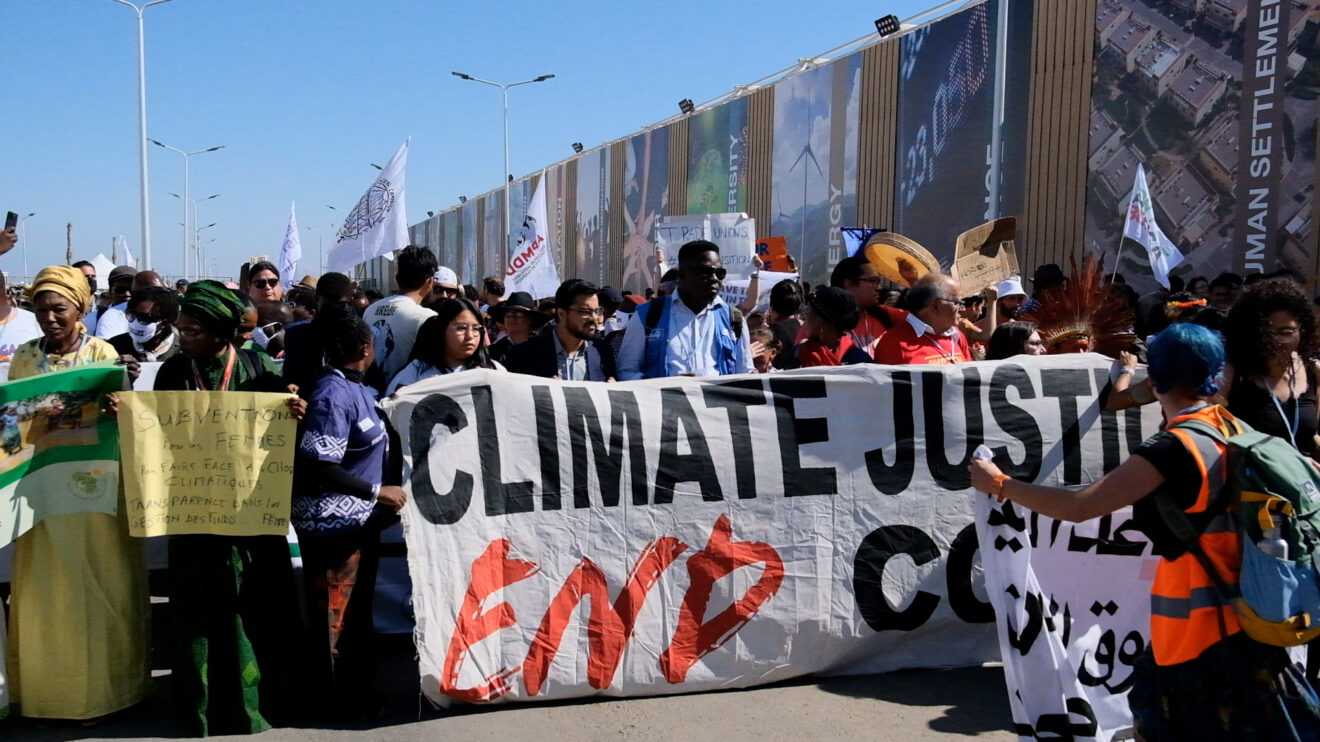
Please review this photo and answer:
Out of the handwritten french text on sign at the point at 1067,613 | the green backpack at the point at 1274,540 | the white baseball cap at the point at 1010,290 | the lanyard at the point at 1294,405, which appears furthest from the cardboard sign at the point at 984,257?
the green backpack at the point at 1274,540

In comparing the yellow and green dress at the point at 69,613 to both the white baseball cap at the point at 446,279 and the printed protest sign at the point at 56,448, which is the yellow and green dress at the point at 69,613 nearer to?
the printed protest sign at the point at 56,448

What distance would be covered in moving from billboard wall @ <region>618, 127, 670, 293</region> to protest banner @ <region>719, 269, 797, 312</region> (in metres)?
22.0

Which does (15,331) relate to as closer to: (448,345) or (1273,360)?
(448,345)

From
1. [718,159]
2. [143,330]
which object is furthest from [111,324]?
[718,159]

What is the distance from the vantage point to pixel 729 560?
4.68 m

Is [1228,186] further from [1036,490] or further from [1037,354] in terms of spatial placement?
[1036,490]

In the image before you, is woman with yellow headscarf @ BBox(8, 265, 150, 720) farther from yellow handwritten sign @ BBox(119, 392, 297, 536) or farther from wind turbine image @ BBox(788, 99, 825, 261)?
wind turbine image @ BBox(788, 99, 825, 261)

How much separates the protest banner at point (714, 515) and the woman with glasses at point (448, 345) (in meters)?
0.36

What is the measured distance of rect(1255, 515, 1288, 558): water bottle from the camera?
2.66 meters

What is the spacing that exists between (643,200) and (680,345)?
31.0 meters

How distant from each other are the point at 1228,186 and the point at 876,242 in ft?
28.8

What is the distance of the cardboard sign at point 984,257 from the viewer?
24.5ft

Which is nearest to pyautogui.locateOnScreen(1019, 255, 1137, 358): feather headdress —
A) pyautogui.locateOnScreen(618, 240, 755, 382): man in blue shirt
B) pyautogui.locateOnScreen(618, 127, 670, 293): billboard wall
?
pyautogui.locateOnScreen(618, 240, 755, 382): man in blue shirt

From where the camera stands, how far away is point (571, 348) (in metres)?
5.55
